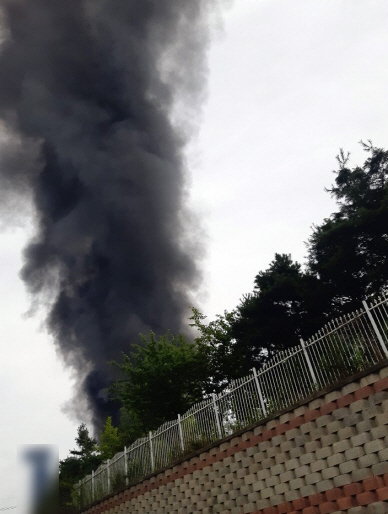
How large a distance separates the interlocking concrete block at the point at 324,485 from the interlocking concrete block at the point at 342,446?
595 mm

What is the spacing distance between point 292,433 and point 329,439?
95 cm

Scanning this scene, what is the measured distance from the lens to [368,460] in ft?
24.9

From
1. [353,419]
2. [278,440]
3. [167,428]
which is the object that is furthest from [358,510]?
[167,428]

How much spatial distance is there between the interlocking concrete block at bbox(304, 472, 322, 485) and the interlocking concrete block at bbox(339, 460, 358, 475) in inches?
22.0

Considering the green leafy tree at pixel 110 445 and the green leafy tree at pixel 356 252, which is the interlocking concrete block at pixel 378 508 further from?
the green leafy tree at pixel 110 445

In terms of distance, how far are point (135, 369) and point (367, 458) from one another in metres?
17.9

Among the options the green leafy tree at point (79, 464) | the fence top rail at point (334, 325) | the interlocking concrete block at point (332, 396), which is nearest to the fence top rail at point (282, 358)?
the fence top rail at point (334, 325)

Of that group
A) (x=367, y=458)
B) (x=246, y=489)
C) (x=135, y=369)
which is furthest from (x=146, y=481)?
(x=135, y=369)

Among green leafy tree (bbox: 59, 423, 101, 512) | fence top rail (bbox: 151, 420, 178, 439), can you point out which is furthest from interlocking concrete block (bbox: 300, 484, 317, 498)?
green leafy tree (bbox: 59, 423, 101, 512)

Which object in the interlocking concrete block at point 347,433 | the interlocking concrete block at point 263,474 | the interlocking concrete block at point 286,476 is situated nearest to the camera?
the interlocking concrete block at point 347,433

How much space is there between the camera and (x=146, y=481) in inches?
547

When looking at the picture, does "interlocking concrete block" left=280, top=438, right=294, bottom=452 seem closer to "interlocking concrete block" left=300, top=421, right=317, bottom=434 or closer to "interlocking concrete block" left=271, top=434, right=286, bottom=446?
"interlocking concrete block" left=271, top=434, right=286, bottom=446

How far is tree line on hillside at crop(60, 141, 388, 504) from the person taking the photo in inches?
938

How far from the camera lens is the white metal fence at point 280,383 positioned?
332 inches
